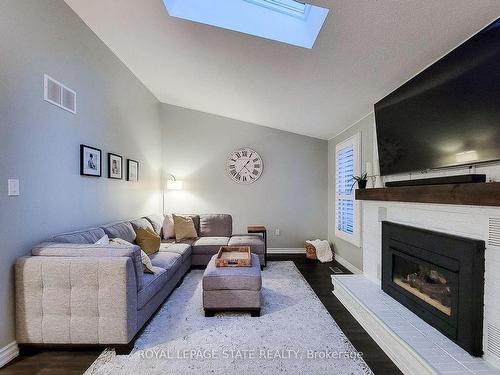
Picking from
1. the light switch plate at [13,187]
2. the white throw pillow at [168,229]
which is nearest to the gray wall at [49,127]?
the light switch plate at [13,187]

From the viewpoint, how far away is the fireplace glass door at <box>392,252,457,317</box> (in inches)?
76.5

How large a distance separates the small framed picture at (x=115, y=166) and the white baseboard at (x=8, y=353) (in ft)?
6.27

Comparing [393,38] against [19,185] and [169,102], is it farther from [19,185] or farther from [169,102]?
[169,102]

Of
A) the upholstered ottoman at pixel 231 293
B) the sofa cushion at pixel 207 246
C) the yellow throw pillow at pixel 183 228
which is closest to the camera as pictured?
the upholstered ottoman at pixel 231 293

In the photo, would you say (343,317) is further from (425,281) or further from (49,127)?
(49,127)

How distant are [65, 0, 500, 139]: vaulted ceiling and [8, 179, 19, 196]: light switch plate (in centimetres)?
179

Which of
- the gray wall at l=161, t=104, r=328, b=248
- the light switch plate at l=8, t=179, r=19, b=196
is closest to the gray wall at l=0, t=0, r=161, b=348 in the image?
the light switch plate at l=8, t=179, r=19, b=196

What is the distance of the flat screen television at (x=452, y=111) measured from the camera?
1.51 metres

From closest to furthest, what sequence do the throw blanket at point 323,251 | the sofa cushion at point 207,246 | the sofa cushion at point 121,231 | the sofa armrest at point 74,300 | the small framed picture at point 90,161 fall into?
the sofa armrest at point 74,300
the small framed picture at point 90,161
the sofa cushion at point 121,231
the sofa cushion at point 207,246
the throw blanket at point 323,251

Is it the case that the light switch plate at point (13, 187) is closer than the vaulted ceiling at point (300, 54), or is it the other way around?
the vaulted ceiling at point (300, 54)

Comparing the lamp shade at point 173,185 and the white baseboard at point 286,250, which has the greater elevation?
the lamp shade at point 173,185

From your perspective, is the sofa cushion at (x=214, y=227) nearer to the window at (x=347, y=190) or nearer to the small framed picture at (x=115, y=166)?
the small framed picture at (x=115, y=166)

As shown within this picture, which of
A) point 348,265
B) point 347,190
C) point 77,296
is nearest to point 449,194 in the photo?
point 347,190

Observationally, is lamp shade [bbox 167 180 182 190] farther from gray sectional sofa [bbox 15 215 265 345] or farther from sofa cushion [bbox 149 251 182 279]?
gray sectional sofa [bbox 15 215 265 345]
